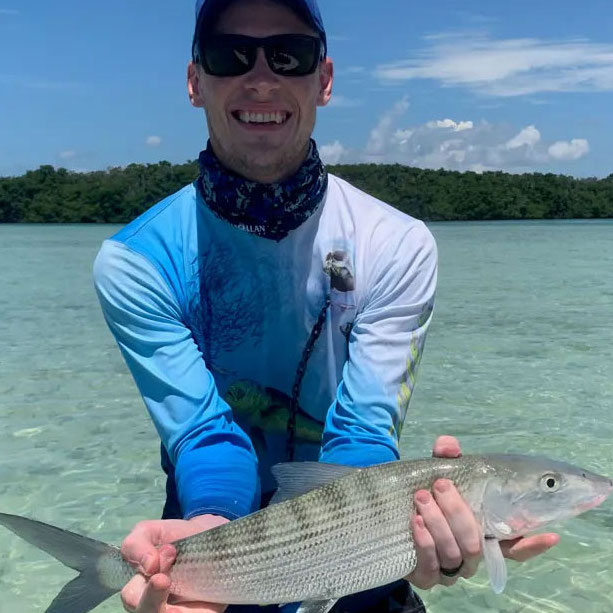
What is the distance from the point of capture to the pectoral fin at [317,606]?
2355 mm

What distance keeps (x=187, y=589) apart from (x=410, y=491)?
0.69 meters

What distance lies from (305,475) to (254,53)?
4.68 ft

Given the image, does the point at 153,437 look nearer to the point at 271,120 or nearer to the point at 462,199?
the point at 271,120

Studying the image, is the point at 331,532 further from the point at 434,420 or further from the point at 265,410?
the point at 434,420

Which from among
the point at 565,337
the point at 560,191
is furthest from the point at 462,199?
the point at 565,337

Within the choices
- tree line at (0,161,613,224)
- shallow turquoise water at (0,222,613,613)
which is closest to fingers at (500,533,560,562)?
shallow turquoise water at (0,222,613,613)

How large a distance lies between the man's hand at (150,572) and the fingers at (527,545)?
2.84ft

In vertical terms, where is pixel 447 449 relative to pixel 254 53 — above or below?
below

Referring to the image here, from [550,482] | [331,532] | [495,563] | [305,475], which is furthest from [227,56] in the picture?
[495,563]

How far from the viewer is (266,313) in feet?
10.3

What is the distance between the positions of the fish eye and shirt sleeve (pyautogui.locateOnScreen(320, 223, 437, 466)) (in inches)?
21.1

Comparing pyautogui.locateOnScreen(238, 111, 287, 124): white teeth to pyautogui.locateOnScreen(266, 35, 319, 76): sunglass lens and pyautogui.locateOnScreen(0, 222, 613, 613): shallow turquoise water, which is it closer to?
pyautogui.locateOnScreen(266, 35, 319, 76): sunglass lens

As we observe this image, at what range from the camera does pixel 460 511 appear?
2.22 metres

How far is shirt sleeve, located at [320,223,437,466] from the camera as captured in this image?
2.71 meters
